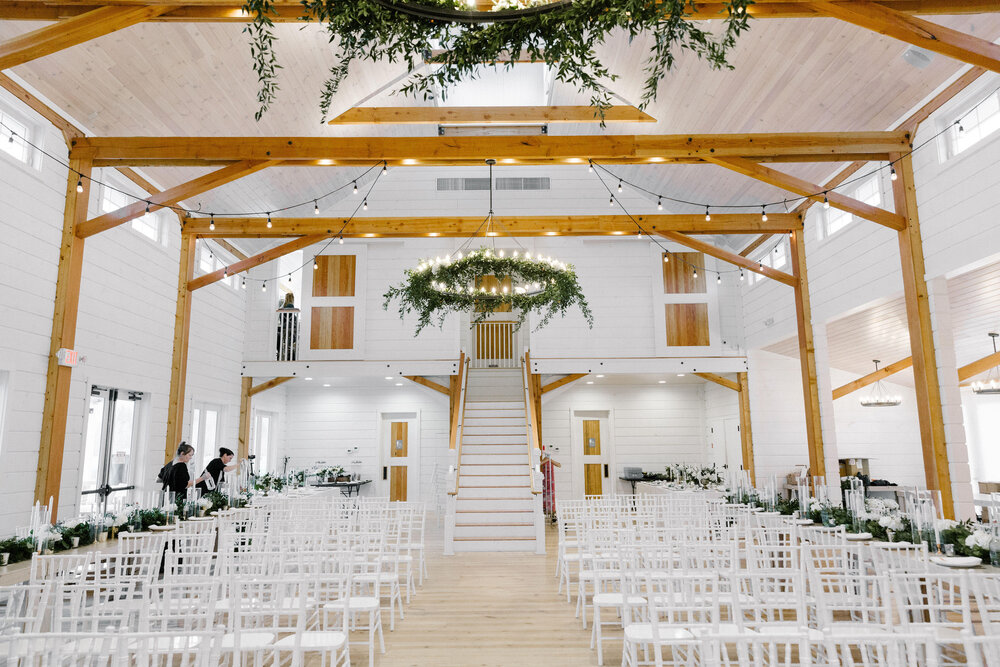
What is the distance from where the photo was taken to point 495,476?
10.8 meters

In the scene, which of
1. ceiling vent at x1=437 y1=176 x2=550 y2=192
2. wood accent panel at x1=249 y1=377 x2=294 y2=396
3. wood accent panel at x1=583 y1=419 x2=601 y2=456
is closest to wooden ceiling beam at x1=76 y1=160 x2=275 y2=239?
wood accent panel at x1=249 y1=377 x2=294 y2=396

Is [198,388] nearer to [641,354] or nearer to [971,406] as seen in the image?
[641,354]

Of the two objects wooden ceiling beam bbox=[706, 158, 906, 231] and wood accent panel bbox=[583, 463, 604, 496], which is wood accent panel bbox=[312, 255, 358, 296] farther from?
wooden ceiling beam bbox=[706, 158, 906, 231]

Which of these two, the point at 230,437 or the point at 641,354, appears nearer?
the point at 230,437

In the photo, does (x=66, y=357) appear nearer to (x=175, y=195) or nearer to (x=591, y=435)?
(x=175, y=195)

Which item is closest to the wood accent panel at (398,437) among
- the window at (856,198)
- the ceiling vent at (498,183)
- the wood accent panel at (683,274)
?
the ceiling vent at (498,183)

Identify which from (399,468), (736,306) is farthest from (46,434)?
(736,306)

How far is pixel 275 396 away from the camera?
47.8 feet

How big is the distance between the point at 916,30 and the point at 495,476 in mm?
8121

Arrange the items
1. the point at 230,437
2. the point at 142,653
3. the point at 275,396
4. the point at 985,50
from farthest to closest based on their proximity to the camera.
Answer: the point at 275,396 < the point at 230,437 < the point at 985,50 < the point at 142,653

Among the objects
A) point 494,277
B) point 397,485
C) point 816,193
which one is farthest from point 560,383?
point 816,193

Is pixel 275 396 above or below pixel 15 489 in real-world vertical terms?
above

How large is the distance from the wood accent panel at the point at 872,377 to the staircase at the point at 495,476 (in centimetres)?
638

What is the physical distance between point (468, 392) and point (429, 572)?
625 cm
